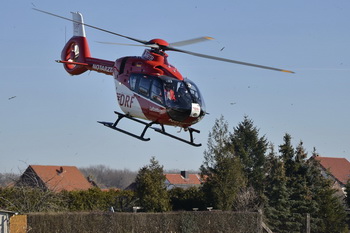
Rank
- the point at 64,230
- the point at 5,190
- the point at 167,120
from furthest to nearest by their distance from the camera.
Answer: the point at 5,190
the point at 64,230
the point at 167,120

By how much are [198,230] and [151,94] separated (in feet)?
32.3

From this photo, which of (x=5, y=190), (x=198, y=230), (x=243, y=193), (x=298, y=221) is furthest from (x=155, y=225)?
(x=298, y=221)

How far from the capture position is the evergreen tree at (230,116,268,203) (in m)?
48.4

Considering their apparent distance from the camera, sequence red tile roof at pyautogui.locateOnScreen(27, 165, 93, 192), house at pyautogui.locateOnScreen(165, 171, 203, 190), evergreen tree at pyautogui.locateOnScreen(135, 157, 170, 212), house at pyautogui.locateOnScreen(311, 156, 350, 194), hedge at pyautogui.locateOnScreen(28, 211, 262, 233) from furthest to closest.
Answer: house at pyautogui.locateOnScreen(165, 171, 203, 190), house at pyautogui.locateOnScreen(311, 156, 350, 194), red tile roof at pyautogui.locateOnScreen(27, 165, 93, 192), evergreen tree at pyautogui.locateOnScreen(135, 157, 170, 212), hedge at pyautogui.locateOnScreen(28, 211, 262, 233)

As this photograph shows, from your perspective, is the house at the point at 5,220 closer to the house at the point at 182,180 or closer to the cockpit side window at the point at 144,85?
the cockpit side window at the point at 144,85

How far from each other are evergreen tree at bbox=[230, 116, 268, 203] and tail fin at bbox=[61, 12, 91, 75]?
71.0 feet

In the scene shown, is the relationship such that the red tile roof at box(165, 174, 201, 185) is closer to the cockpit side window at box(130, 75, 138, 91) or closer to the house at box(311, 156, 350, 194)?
the house at box(311, 156, 350, 194)

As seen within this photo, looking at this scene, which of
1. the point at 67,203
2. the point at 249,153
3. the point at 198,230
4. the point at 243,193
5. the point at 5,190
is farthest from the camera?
the point at 249,153

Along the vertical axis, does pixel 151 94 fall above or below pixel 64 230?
above

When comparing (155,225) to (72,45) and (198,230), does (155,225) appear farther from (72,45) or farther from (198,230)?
(72,45)

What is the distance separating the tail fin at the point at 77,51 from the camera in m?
27.1

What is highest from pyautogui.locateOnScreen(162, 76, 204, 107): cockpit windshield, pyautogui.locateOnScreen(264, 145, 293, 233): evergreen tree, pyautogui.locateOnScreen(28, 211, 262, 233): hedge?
pyautogui.locateOnScreen(162, 76, 204, 107): cockpit windshield

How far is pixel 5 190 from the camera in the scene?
32625 mm

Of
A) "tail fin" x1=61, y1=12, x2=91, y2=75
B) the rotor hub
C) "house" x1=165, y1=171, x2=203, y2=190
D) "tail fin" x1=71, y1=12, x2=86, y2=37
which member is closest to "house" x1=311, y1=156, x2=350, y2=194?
"house" x1=165, y1=171, x2=203, y2=190
